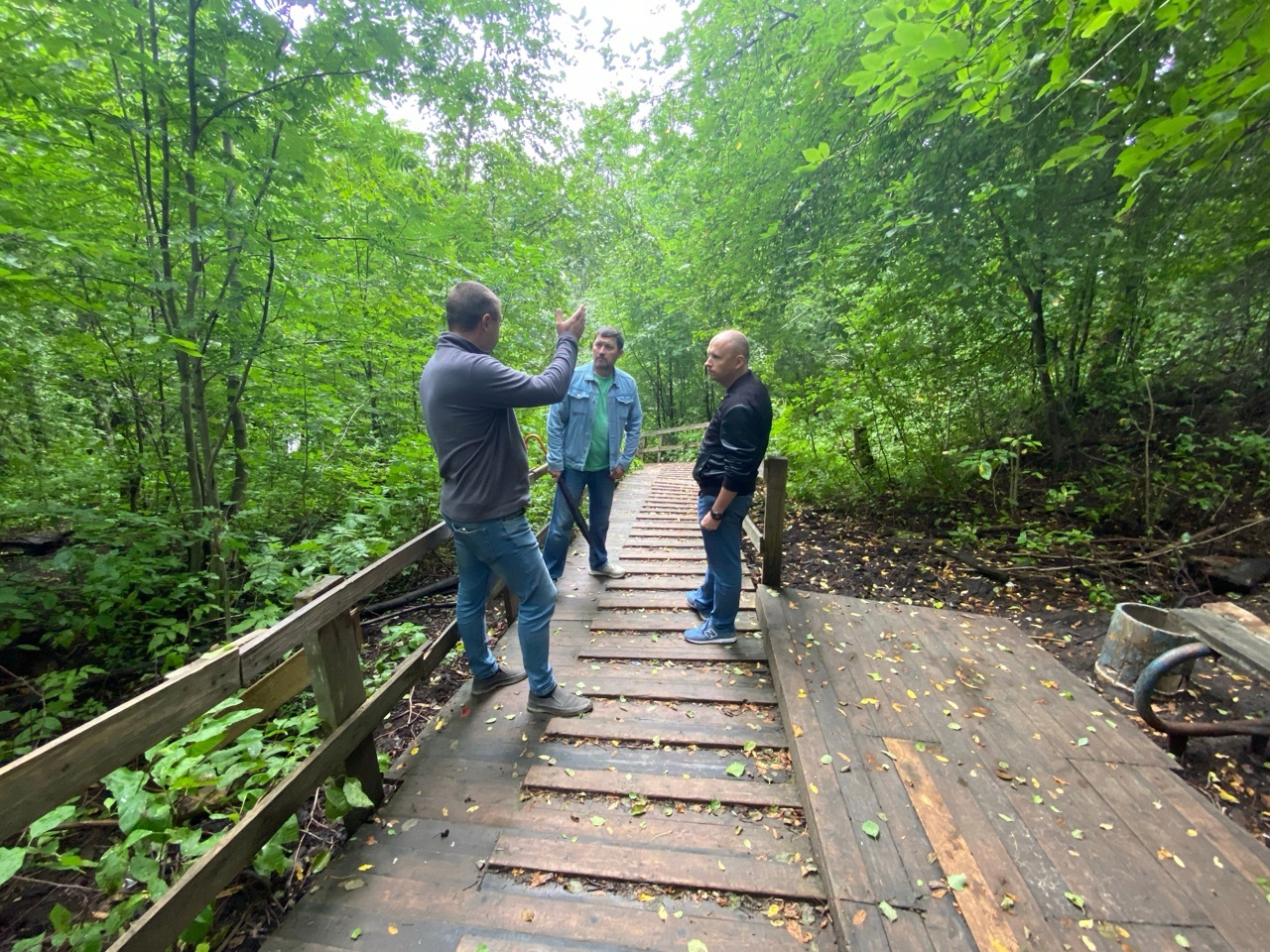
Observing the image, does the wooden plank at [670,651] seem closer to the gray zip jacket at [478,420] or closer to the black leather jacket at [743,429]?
the black leather jacket at [743,429]

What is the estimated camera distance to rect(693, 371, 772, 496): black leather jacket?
2766mm

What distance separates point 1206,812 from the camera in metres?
1.88

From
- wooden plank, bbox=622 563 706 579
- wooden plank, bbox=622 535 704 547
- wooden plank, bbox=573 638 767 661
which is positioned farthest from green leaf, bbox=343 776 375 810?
wooden plank, bbox=622 535 704 547

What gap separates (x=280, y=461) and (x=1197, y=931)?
682cm

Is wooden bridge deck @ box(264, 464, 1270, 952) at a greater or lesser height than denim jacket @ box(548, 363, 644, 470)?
lesser

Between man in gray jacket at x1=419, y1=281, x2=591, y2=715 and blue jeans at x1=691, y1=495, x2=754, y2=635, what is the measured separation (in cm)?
112

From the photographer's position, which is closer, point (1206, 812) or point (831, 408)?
point (1206, 812)

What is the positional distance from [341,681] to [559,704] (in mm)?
1088

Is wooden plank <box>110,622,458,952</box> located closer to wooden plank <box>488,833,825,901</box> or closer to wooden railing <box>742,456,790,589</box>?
wooden plank <box>488,833,825,901</box>

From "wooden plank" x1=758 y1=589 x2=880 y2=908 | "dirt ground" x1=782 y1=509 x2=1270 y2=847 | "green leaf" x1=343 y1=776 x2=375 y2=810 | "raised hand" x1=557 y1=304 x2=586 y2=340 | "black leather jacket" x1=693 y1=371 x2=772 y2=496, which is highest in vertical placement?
"raised hand" x1=557 y1=304 x2=586 y2=340

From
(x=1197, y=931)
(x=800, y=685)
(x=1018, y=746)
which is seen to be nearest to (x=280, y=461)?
(x=800, y=685)

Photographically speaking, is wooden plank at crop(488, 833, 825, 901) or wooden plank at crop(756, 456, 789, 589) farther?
wooden plank at crop(756, 456, 789, 589)

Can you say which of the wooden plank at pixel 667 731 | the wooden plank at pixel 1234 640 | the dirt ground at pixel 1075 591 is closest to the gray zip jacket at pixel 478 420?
the wooden plank at pixel 667 731

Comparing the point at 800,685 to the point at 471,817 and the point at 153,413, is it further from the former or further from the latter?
the point at 153,413
